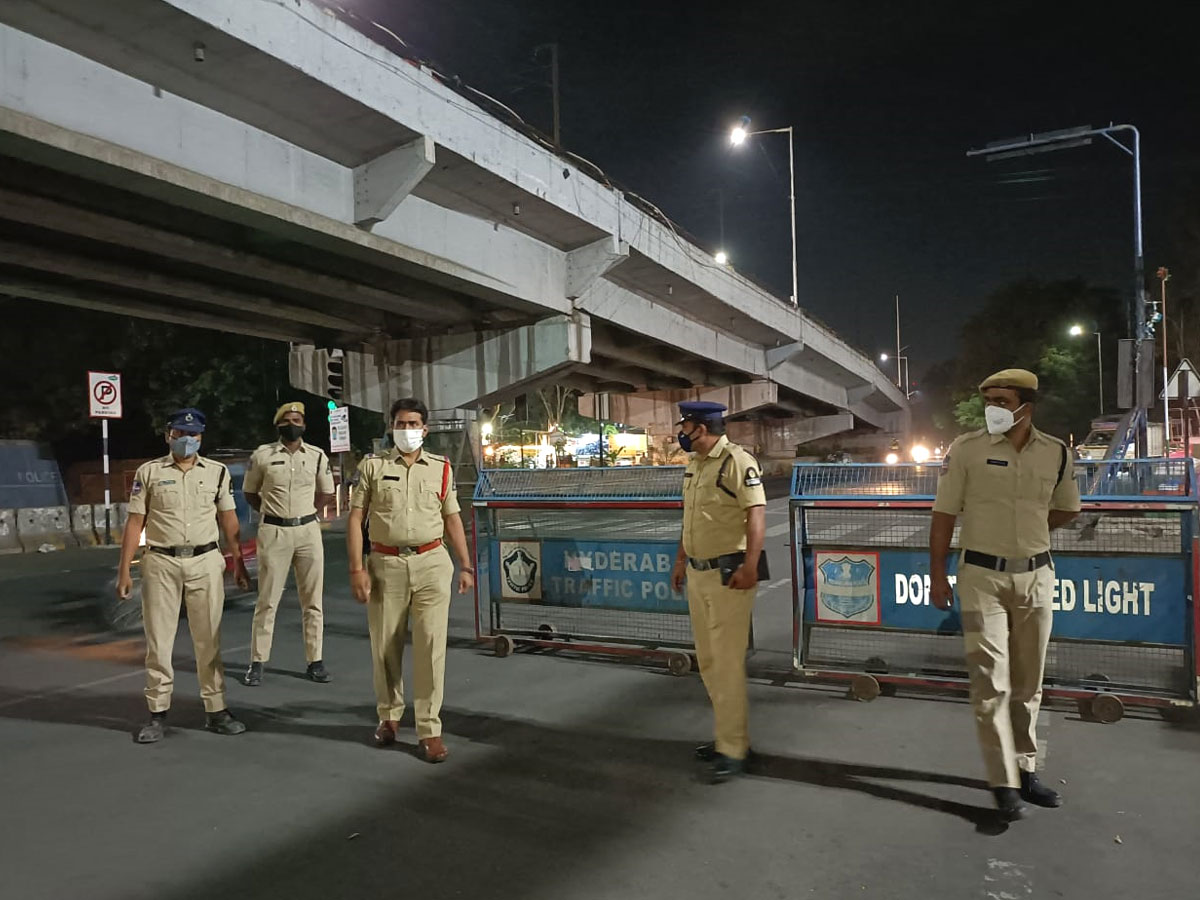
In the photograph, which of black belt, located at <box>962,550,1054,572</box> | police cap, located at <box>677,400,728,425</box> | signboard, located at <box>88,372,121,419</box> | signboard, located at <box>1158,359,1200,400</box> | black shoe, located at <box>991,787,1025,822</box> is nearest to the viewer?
black shoe, located at <box>991,787,1025,822</box>

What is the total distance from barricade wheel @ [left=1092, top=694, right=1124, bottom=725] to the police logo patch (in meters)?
4.18

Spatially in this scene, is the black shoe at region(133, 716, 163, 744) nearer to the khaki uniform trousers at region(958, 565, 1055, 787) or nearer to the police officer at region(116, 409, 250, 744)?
the police officer at region(116, 409, 250, 744)

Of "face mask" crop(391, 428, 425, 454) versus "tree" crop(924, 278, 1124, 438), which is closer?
"face mask" crop(391, 428, 425, 454)

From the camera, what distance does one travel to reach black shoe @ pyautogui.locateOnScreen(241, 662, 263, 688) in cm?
650

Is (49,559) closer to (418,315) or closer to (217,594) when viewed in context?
(418,315)

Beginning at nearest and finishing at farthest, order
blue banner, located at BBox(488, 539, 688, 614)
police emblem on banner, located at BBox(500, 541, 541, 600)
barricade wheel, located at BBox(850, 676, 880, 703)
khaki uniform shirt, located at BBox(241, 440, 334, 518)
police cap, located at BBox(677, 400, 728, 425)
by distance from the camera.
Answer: police cap, located at BBox(677, 400, 728, 425) → barricade wheel, located at BBox(850, 676, 880, 703) → khaki uniform shirt, located at BBox(241, 440, 334, 518) → blue banner, located at BBox(488, 539, 688, 614) → police emblem on banner, located at BBox(500, 541, 541, 600)

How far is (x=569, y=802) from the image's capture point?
13.8 ft

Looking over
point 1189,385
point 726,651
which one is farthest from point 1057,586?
point 1189,385

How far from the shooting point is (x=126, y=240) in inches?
442

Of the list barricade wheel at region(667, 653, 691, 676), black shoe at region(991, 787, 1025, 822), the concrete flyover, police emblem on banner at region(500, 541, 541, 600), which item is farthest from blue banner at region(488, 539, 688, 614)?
the concrete flyover

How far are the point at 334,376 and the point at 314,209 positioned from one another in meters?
7.55

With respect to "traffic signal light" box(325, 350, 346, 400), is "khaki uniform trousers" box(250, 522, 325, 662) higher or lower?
lower

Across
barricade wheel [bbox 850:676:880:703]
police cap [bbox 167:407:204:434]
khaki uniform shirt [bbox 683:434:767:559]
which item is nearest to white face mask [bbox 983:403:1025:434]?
khaki uniform shirt [bbox 683:434:767:559]

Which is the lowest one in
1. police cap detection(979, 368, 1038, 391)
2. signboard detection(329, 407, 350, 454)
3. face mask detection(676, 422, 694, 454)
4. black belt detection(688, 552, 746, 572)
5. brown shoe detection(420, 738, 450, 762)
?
brown shoe detection(420, 738, 450, 762)
